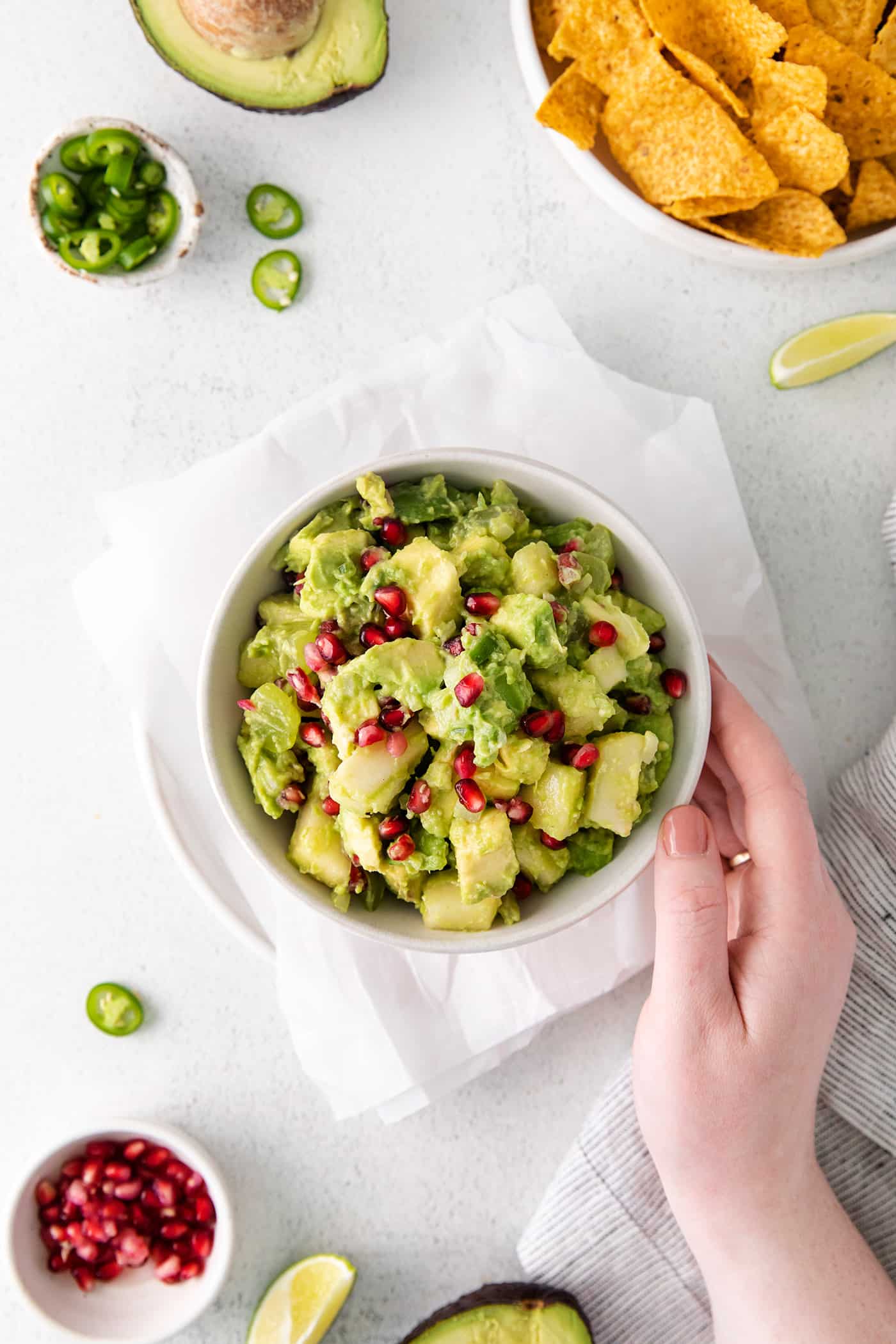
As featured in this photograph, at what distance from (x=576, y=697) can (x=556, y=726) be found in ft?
0.17

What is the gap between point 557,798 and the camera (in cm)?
174

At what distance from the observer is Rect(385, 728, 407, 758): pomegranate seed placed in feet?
5.56

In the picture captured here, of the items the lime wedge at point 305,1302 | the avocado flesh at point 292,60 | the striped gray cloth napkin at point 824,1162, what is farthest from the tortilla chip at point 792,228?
the lime wedge at point 305,1302

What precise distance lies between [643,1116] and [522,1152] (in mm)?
530

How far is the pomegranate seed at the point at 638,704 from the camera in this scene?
73.2 inches

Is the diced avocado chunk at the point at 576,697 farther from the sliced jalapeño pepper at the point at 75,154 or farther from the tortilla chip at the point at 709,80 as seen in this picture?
the sliced jalapeño pepper at the point at 75,154

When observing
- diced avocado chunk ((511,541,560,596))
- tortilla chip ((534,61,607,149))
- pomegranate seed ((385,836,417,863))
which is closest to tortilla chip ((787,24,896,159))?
tortilla chip ((534,61,607,149))

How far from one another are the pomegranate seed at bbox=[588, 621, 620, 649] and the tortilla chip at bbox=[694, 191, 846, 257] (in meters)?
0.98

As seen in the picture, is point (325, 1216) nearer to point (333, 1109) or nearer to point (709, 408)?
point (333, 1109)

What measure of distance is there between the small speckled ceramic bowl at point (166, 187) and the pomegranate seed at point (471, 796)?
53.5 inches

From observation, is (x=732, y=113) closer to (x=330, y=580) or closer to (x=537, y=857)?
(x=330, y=580)

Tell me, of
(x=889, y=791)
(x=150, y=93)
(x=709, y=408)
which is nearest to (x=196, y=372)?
(x=150, y=93)

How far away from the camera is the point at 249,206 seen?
2.44m

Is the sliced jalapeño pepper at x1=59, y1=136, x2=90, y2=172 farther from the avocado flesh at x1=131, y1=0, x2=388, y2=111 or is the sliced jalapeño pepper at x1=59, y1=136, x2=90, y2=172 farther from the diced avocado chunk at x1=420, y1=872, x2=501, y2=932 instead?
the diced avocado chunk at x1=420, y1=872, x2=501, y2=932
